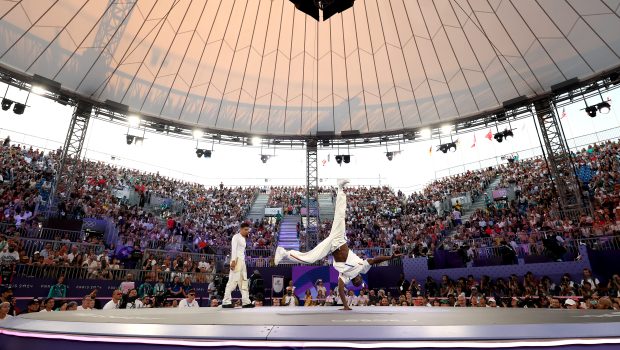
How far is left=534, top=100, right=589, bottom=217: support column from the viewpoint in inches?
655

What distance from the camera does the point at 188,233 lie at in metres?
22.4

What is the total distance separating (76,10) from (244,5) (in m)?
6.79

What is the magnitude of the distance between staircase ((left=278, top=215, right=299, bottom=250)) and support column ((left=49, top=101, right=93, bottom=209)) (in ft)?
42.5

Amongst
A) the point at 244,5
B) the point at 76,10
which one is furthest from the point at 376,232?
the point at 76,10

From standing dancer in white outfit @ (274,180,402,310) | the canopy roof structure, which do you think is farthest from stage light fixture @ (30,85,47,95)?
standing dancer in white outfit @ (274,180,402,310)

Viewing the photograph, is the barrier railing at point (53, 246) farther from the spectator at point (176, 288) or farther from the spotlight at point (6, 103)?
the spotlight at point (6, 103)

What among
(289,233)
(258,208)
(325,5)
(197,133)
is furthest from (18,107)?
(258,208)

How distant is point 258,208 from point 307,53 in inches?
673

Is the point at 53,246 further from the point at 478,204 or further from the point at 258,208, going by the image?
the point at 478,204

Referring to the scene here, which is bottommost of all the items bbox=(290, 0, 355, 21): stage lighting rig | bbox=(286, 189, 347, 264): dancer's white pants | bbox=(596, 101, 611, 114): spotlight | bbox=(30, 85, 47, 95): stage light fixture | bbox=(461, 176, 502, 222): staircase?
bbox=(286, 189, 347, 264): dancer's white pants

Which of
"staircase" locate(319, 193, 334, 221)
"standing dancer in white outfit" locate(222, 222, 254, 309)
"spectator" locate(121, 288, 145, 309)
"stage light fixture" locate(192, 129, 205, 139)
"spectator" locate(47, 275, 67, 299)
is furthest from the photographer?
"staircase" locate(319, 193, 334, 221)

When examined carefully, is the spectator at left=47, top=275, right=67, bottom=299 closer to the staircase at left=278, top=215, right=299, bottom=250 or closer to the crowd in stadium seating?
the crowd in stadium seating

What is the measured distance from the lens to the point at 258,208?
31.0 metres

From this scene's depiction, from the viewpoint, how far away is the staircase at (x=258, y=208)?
95.9 feet
